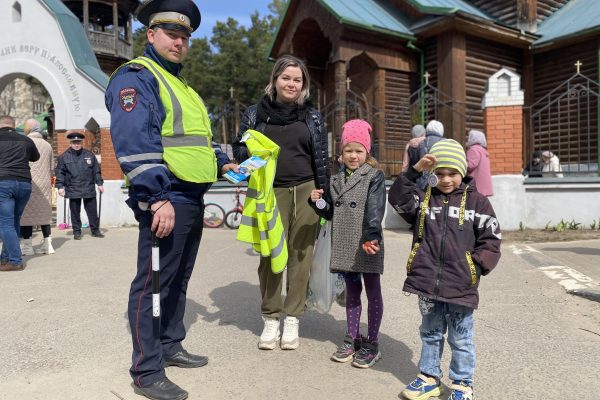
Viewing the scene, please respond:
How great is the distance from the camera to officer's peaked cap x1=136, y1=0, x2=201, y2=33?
285cm

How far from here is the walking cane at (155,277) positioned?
271cm

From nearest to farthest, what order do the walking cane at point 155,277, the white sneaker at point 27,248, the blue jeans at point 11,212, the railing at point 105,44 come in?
the walking cane at point 155,277
the blue jeans at point 11,212
the white sneaker at point 27,248
the railing at point 105,44

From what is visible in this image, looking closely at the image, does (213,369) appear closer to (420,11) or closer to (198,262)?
(198,262)

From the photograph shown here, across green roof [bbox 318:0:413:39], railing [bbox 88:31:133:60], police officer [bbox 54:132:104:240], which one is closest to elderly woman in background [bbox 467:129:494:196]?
green roof [bbox 318:0:413:39]

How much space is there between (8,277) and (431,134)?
6.17 m

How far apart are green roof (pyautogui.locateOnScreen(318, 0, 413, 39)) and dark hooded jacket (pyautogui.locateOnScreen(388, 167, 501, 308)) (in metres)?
11.4

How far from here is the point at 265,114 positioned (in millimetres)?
3738

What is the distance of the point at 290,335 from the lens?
3.61 meters

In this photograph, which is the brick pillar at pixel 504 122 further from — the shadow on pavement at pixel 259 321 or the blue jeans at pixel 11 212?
the blue jeans at pixel 11 212

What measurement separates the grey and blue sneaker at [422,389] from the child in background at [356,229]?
0.49 metres

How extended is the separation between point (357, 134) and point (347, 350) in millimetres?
1458

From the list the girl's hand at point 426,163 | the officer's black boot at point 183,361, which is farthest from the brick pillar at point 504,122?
the officer's black boot at point 183,361

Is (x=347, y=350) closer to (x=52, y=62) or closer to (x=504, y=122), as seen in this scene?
(x=504, y=122)

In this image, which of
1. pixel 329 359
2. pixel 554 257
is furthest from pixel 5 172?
pixel 554 257
